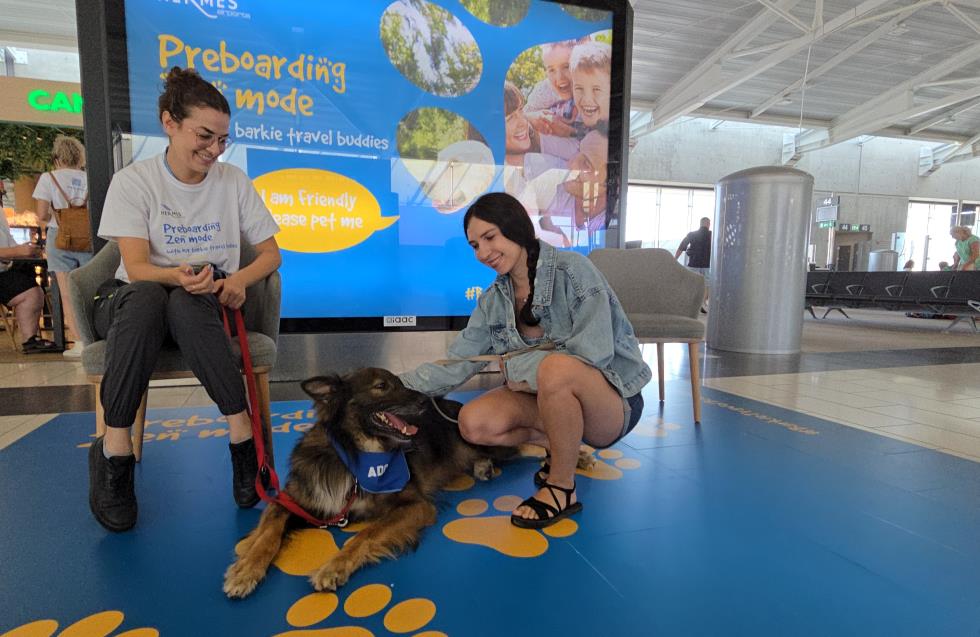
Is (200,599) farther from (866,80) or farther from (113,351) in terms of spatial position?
(866,80)

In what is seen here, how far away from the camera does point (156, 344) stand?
1.63 m

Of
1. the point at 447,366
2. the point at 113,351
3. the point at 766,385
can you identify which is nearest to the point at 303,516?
the point at 447,366

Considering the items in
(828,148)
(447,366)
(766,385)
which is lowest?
(766,385)

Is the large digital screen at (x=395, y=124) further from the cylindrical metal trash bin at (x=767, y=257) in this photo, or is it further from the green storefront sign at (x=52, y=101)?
the green storefront sign at (x=52, y=101)

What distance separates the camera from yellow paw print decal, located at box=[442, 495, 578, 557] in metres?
1.52

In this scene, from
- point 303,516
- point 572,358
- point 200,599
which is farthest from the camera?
point 572,358

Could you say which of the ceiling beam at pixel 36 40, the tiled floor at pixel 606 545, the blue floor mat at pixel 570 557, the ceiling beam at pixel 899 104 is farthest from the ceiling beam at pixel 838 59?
the ceiling beam at pixel 36 40

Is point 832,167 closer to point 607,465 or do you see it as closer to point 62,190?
point 607,465

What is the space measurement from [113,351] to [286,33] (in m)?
2.60

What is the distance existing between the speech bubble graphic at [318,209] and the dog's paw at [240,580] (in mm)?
2475

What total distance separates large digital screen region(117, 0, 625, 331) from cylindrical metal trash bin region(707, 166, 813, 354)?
2.26 meters

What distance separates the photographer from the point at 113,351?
1.58m

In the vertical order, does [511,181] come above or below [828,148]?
below

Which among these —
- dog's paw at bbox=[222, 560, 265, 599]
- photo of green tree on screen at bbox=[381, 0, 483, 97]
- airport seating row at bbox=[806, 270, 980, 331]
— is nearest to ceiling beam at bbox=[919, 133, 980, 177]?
airport seating row at bbox=[806, 270, 980, 331]
